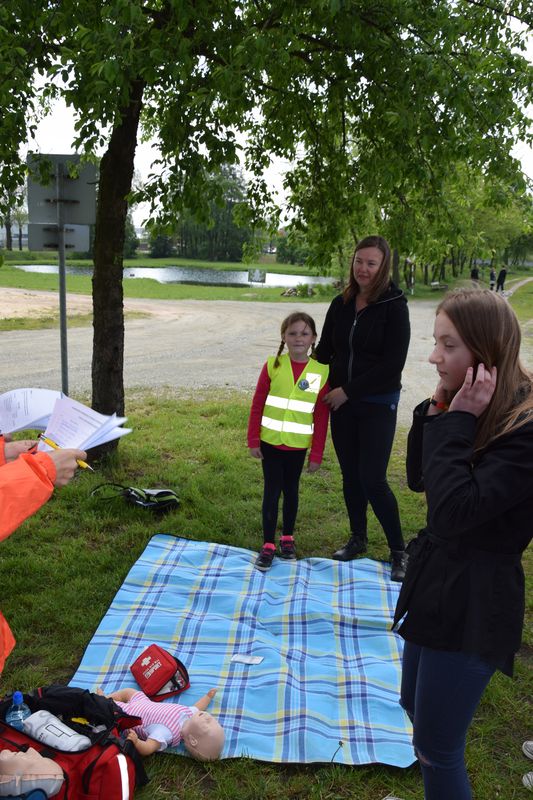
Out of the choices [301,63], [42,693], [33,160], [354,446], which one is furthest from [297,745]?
[301,63]

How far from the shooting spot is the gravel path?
36.9 feet

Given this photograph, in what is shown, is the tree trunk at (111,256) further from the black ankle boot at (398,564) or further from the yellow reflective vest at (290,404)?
the black ankle boot at (398,564)

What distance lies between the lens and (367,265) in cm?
405

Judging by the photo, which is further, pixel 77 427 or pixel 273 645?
pixel 273 645

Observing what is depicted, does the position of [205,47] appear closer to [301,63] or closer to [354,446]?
[301,63]

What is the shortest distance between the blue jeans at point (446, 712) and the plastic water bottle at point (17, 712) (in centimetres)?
151

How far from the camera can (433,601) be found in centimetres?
187

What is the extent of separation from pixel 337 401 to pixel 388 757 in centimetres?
216

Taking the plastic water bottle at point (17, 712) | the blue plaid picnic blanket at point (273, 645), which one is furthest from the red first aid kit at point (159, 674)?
the plastic water bottle at point (17, 712)

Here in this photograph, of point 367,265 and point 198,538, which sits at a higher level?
point 367,265

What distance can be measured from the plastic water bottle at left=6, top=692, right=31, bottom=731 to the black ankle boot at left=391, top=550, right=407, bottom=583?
2.65 meters

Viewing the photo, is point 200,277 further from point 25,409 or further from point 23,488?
point 23,488

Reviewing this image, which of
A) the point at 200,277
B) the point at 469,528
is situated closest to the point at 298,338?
the point at 469,528

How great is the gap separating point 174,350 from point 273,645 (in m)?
11.8
